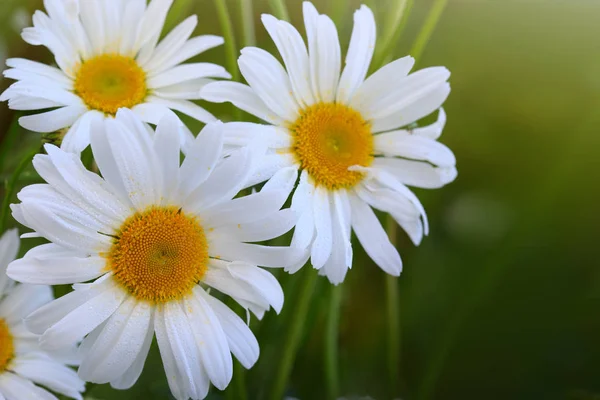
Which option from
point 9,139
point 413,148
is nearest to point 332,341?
point 413,148

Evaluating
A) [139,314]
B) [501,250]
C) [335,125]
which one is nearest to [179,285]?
[139,314]

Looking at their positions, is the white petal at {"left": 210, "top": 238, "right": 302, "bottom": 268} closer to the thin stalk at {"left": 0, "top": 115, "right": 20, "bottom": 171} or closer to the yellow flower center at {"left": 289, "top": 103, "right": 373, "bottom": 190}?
the yellow flower center at {"left": 289, "top": 103, "right": 373, "bottom": 190}

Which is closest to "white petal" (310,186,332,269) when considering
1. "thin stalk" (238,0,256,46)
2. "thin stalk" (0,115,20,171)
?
"thin stalk" (238,0,256,46)

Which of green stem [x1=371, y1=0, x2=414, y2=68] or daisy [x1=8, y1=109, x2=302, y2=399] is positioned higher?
green stem [x1=371, y1=0, x2=414, y2=68]

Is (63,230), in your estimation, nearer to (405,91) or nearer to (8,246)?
(8,246)

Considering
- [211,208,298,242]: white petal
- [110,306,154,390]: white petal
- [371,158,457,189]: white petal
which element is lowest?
[110,306,154,390]: white petal

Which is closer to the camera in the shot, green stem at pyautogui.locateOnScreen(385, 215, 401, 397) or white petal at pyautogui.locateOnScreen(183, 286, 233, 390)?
white petal at pyautogui.locateOnScreen(183, 286, 233, 390)

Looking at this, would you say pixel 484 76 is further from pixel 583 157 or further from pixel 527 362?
pixel 527 362
